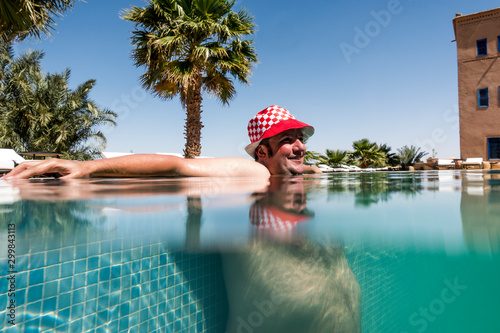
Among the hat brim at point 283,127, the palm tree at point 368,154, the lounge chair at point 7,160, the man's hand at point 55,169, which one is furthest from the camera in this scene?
the palm tree at point 368,154

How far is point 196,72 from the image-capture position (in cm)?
879

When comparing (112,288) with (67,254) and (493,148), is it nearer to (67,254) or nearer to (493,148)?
(67,254)

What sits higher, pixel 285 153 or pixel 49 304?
pixel 285 153

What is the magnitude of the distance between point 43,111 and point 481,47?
24436 millimetres

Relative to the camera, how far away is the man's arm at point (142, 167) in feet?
7.29

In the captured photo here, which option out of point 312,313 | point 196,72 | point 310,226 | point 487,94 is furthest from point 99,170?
point 487,94

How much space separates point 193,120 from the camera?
8.62m

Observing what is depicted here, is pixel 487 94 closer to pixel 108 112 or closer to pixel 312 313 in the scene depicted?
pixel 312 313

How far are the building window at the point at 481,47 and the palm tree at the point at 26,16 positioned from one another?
18.5m

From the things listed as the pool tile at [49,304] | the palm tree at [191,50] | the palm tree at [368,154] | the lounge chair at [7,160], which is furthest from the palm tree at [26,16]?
the palm tree at [368,154]

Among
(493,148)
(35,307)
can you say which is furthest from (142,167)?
(493,148)

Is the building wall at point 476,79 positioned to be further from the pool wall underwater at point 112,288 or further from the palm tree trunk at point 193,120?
the pool wall underwater at point 112,288

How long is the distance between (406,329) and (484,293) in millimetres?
376

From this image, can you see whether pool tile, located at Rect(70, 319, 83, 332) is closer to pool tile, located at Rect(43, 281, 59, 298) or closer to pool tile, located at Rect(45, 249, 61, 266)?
pool tile, located at Rect(43, 281, 59, 298)
